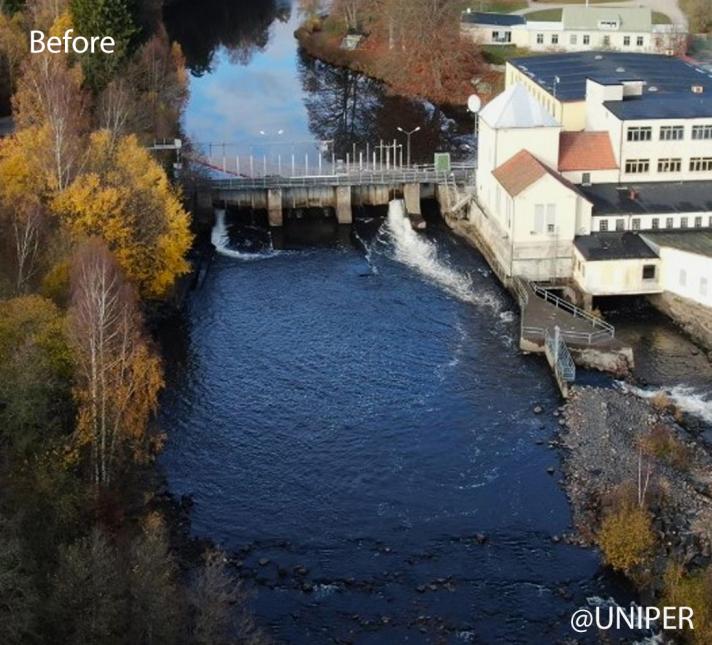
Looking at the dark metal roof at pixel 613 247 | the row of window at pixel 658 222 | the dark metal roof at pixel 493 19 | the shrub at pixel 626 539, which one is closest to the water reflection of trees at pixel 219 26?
the dark metal roof at pixel 493 19

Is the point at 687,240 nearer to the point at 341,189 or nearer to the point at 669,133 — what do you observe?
the point at 669,133

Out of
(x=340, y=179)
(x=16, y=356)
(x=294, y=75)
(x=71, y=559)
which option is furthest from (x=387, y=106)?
(x=71, y=559)

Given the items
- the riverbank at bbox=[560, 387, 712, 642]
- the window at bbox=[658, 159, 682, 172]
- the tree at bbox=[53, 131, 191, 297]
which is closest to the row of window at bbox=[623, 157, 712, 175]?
the window at bbox=[658, 159, 682, 172]

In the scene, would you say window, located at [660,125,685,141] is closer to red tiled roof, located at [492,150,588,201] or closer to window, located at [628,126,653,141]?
window, located at [628,126,653,141]

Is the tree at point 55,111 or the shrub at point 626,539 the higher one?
the tree at point 55,111

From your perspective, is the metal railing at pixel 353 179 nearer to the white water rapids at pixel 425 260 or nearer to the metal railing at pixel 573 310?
the white water rapids at pixel 425 260

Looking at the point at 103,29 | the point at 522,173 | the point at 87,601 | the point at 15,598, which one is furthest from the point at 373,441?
the point at 103,29

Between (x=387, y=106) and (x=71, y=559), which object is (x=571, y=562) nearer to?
(x=71, y=559)
